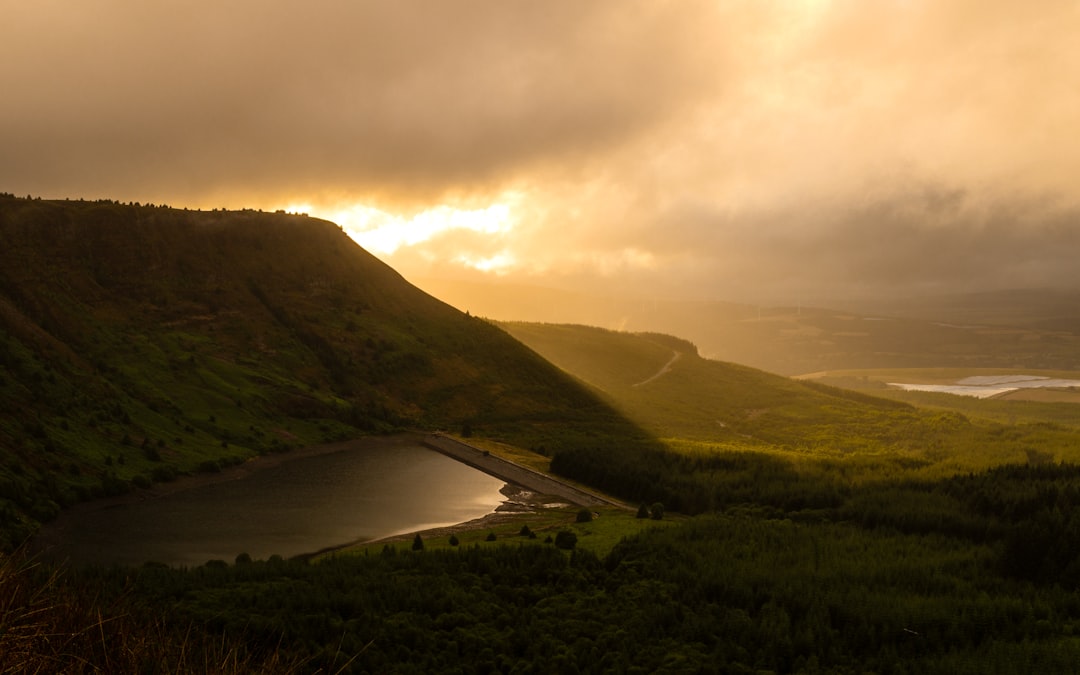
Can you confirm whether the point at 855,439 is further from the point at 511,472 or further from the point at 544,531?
the point at 544,531

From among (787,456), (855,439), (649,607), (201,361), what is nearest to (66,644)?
(649,607)

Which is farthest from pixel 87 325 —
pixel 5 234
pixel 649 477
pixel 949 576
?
pixel 949 576

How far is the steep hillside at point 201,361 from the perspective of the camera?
92.2m

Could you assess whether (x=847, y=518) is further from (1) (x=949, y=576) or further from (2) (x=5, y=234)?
(2) (x=5, y=234)

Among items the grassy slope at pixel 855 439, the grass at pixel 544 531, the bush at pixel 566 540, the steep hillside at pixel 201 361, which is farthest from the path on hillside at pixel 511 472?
the bush at pixel 566 540

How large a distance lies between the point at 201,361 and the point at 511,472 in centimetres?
6099

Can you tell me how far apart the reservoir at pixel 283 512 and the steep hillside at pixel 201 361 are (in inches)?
188

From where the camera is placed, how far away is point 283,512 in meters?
83.8

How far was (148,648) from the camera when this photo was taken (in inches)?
703

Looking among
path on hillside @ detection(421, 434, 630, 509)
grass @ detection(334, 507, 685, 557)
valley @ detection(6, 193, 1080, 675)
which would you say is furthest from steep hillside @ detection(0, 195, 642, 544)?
grass @ detection(334, 507, 685, 557)

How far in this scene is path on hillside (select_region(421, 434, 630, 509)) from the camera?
339 feet

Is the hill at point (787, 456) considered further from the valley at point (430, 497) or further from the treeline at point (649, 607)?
the treeline at point (649, 607)

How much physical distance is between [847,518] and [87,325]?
118m

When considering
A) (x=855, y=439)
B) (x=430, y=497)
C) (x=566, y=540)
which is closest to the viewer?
(x=566, y=540)
